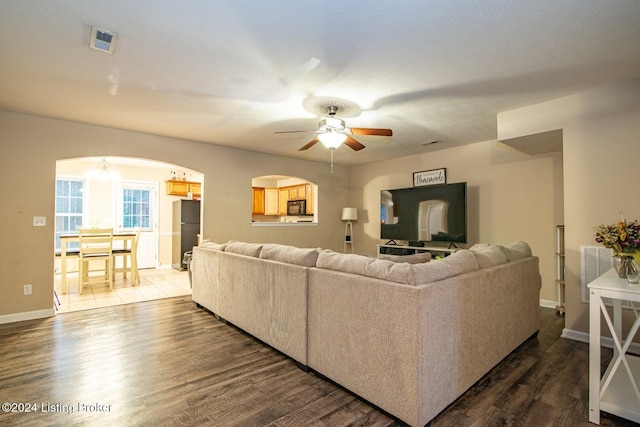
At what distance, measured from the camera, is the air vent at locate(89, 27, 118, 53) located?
2.04m

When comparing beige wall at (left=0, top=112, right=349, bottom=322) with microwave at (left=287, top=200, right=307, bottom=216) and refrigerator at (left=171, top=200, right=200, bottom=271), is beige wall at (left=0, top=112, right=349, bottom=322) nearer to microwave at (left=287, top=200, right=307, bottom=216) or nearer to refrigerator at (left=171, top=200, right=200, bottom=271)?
refrigerator at (left=171, top=200, right=200, bottom=271)

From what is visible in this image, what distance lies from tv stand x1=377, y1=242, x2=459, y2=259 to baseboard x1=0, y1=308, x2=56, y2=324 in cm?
471

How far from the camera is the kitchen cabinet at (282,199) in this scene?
845 centimetres

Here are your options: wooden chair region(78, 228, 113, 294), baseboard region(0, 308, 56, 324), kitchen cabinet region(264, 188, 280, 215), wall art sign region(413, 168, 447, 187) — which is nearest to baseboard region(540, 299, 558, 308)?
wall art sign region(413, 168, 447, 187)

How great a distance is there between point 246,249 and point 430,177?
3.83 m

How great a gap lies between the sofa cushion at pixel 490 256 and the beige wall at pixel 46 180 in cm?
399

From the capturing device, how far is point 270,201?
880 cm

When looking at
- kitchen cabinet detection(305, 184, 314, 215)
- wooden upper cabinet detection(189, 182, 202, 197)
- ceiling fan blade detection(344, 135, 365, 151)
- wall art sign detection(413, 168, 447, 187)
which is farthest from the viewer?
kitchen cabinet detection(305, 184, 314, 215)

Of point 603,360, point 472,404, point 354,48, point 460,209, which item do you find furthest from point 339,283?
point 460,209

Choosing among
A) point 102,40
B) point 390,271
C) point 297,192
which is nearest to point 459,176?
point 390,271

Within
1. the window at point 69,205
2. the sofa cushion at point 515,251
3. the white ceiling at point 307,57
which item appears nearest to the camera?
the white ceiling at point 307,57

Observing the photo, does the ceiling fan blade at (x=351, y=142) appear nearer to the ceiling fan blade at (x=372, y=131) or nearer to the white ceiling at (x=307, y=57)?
the ceiling fan blade at (x=372, y=131)

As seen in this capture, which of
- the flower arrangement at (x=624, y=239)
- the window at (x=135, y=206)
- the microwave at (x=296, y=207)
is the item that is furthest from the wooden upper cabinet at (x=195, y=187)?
the flower arrangement at (x=624, y=239)

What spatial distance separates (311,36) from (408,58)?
0.79m
